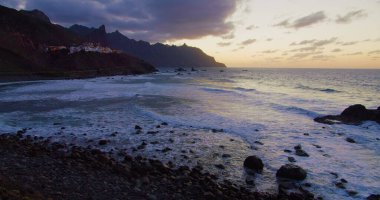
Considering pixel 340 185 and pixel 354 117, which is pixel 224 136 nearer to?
pixel 340 185

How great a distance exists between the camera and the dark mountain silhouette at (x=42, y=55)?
77500 mm

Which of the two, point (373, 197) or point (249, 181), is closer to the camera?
point (373, 197)

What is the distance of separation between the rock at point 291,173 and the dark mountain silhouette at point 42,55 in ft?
212

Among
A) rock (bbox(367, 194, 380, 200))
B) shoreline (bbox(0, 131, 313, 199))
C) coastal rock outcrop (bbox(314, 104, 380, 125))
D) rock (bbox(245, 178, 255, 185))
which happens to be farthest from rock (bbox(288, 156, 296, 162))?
coastal rock outcrop (bbox(314, 104, 380, 125))

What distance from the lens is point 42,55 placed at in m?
94.9

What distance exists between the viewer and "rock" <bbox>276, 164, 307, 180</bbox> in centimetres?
1182

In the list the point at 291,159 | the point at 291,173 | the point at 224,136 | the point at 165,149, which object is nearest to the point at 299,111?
the point at 224,136

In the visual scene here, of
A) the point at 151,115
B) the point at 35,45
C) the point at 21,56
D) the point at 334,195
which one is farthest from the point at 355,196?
the point at 35,45

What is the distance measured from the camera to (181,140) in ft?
55.1

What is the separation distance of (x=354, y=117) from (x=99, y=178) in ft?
65.9

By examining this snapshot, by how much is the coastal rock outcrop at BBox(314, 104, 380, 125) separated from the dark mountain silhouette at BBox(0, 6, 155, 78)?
60.2m

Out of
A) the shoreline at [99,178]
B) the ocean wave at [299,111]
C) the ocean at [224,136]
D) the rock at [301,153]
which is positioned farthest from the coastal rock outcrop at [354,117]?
the shoreline at [99,178]

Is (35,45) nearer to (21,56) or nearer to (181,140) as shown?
(21,56)

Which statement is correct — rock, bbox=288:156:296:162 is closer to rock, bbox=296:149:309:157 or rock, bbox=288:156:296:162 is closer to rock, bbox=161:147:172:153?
rock, bbox=296:149:309:157
